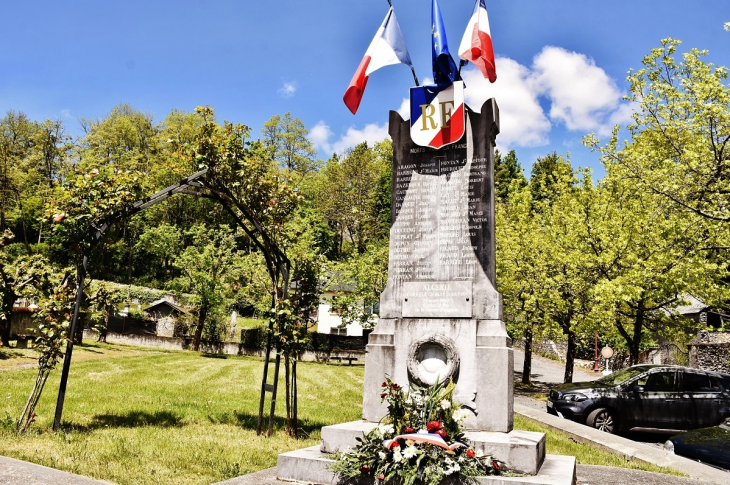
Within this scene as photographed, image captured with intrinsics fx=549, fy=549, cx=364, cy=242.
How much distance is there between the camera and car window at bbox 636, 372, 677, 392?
13875 mm

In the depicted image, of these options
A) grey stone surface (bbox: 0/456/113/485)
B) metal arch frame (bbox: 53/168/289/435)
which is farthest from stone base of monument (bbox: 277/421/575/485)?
metal arch frame (bbox: 53/168/289/435)

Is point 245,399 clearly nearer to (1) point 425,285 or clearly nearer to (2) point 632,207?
(1) point 425,285

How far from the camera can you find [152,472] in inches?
255

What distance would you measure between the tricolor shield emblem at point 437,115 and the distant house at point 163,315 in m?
31.4

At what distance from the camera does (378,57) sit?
8.72 meters

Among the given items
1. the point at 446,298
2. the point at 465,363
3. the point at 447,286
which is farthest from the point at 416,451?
the point at 447,286

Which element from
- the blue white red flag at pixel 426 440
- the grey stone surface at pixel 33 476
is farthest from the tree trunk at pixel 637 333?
the grey stone surface at pixel 33 476

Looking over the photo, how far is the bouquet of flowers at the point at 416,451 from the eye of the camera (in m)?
5.50

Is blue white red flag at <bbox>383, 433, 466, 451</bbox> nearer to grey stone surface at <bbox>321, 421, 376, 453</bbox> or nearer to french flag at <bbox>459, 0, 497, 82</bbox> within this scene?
grey stone surface at <bbox>321, 421, 376, 453</bbox>

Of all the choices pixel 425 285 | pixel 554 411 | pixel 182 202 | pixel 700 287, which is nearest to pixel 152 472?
pixel 425 285

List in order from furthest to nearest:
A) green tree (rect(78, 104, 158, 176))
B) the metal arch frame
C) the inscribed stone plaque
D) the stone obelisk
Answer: green tree (rect(78, 104, 158, 176)) < the metal arch frame < the inscribed stone plaque < the stone obelisk

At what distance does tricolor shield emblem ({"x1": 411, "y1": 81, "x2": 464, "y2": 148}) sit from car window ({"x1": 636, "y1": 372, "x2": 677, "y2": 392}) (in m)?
9.61

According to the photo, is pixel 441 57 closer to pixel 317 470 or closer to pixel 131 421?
pixel 317 470

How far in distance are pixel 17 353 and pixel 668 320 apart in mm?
23148
